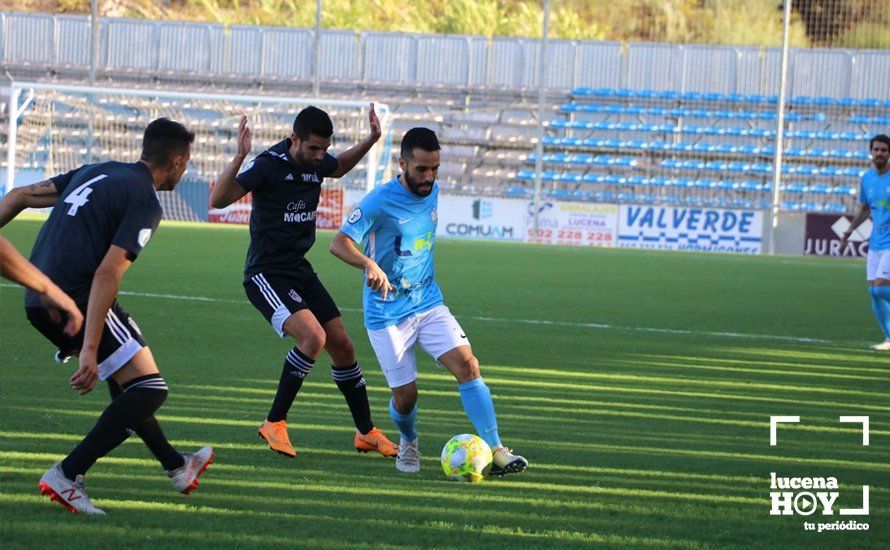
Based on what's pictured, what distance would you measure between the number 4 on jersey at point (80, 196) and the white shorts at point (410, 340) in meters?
1.78

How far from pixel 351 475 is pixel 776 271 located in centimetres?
1863

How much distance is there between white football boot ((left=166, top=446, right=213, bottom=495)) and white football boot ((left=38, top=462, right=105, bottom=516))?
42cm

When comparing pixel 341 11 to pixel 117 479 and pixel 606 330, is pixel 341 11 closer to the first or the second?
pixel 606 330

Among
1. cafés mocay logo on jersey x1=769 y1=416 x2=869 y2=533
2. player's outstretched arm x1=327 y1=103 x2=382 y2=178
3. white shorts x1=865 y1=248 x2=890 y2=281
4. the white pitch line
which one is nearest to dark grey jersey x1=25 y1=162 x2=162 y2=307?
player's outstretched arm x1=327 y1=103 x2=382 y2=178

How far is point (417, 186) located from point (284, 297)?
3.35 ft

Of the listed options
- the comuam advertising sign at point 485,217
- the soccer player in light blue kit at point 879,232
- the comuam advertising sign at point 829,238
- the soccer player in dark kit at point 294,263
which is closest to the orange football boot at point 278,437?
the soccer player in dark kit at point 294,263

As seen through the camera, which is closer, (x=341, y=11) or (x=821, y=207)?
(x=821, y=207)

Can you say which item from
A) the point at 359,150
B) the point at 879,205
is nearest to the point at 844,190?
the point at 879,205

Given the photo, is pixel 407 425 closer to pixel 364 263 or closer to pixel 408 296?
pixel 408 296

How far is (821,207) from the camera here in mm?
35406

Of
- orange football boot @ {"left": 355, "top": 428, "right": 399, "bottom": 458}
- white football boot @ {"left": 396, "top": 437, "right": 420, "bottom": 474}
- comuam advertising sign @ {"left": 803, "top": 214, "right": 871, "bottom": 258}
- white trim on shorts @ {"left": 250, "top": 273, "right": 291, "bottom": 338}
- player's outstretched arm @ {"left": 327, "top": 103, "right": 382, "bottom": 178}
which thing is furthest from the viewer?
comuam advertising sign @ {"left": 803, "top": 214, "right": 871, "bottom": 258}

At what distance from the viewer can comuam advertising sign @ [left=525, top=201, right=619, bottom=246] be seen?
32.8 m

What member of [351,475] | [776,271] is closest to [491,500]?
[351,475]

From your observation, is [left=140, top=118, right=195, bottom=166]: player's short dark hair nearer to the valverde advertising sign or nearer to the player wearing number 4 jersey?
the player wearing number 4 jersey
